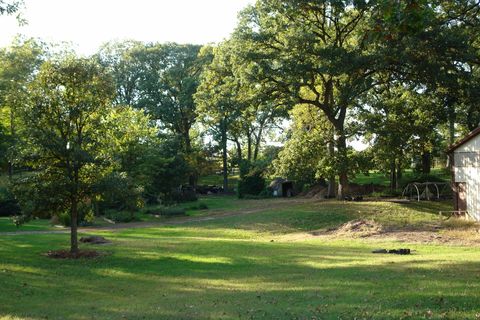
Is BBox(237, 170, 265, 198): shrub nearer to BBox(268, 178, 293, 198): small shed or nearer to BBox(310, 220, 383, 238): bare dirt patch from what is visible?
BBox(268, 178, 293, 198): small shed

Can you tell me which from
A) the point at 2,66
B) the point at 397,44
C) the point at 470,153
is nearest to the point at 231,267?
the point at 397,44

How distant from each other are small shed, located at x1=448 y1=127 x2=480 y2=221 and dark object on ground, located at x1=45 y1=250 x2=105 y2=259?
24.2m

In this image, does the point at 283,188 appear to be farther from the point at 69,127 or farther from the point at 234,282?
the point at 234,282

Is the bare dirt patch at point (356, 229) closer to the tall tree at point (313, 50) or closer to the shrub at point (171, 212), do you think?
the tall tree at point (313, 50)

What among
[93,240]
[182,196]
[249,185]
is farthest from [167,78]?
[93,240]

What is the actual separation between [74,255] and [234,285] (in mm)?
9314

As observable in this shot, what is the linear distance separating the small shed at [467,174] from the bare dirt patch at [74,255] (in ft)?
79.0

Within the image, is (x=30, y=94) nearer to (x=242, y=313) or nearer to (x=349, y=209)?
(x=242, y=313)

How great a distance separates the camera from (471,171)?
109 ft

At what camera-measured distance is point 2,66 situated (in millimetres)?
50969

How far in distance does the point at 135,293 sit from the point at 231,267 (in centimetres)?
509

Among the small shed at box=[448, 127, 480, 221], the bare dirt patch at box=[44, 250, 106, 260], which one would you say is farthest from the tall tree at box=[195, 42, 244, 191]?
the bare dirt patch at box=[44, 250, 106, 260]

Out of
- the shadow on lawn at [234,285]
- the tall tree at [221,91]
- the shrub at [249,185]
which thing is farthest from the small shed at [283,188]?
the shadow on lawn at [234,285]

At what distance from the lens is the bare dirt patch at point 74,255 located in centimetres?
2069
